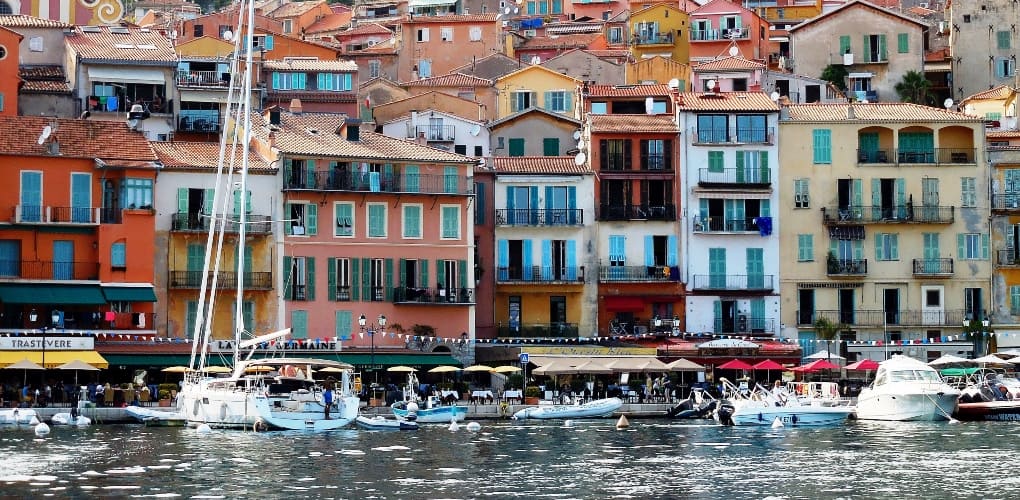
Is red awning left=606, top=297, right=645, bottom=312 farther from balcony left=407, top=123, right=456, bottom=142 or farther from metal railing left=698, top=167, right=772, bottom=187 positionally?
balcony left=407, top=123, right=456, bottom=142

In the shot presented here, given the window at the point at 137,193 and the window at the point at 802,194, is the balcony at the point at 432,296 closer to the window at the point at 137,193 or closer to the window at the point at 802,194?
the window at the point at 137,193

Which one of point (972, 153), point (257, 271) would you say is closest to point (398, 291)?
point (257, 271)

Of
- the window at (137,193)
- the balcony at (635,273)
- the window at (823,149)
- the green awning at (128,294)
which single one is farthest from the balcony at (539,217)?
the green awning at (128,294)

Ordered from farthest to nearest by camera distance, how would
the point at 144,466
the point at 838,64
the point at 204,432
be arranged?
the point at 838,64 → the point at 204,432 → the point at 144,466

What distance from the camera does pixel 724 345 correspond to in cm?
9219

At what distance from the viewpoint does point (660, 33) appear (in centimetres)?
12288

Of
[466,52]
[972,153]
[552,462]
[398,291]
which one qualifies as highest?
[466,52]

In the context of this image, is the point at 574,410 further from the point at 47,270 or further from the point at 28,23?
the point at 28,23

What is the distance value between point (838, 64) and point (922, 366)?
115 ft

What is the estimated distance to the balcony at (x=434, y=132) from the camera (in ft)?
337

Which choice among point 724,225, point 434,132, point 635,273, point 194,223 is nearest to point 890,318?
point 724,225

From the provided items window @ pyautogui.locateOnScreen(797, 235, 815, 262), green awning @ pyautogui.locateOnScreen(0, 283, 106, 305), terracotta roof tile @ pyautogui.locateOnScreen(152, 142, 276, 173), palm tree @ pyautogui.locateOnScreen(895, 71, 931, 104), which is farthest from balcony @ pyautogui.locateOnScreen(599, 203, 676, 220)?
green awning @ pyautogui.locateOnScreen(0, 283, 106, 305)

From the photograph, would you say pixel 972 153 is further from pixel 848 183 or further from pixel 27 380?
pixel 27 380

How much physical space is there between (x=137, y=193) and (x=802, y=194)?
101ft
